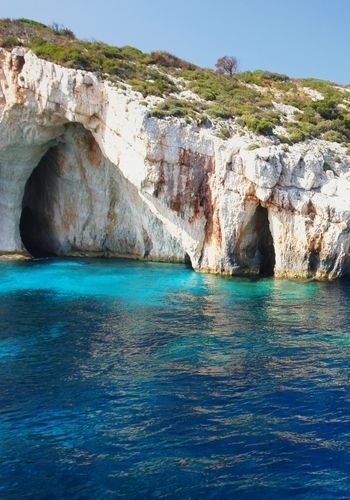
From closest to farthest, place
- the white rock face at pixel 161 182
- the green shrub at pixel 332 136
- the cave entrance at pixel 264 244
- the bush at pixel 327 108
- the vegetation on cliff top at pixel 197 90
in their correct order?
the white rock face at pixel 161 182 < the cave entrance at pixel 264 244 < the vegetation on cliff top at pixel 197 90 < the green shrub at pixel 332 136 < the bush at pixel 327 108

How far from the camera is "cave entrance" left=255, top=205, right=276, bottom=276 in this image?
1238 inches

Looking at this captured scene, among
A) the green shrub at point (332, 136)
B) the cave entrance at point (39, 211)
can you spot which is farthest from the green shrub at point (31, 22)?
the green shrub at point (332, 136)

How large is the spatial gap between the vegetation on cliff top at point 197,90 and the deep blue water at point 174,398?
15.8 metres

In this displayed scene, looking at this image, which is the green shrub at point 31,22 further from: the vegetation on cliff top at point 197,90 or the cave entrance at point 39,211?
the cave entrance at point 39,211

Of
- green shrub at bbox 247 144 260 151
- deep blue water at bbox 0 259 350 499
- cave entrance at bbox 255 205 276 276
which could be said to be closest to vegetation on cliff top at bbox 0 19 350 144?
green shrub at bbox 247 144 260 151

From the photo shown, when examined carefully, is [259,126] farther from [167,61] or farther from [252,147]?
[167,61]

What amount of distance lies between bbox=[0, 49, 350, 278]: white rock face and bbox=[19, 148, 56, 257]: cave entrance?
635 millimetres

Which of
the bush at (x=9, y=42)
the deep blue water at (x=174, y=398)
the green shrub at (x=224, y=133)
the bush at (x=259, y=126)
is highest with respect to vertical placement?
the bush at (x=9, y=42)

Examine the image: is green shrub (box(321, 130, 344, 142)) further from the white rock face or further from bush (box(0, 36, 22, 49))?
bush (box(0, 36, 22, 49))

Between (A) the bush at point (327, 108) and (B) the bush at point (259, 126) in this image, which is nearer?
(B) the bush at point (259, 126)

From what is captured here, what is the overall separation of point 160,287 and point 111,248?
14.4 metres

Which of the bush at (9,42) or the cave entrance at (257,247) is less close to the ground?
the bush at (9,42)

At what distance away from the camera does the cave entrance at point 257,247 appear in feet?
102

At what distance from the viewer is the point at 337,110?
3916 centimetres
